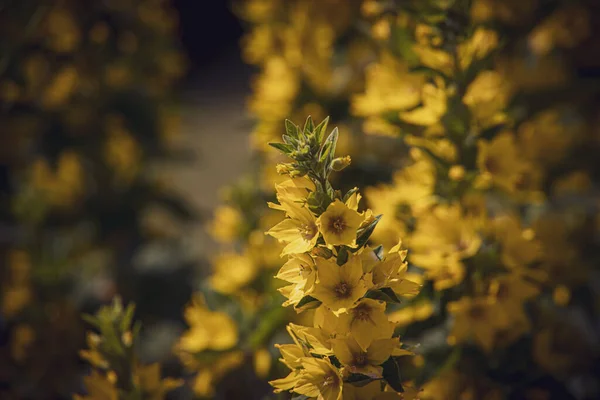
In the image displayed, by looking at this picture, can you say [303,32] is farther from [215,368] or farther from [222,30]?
[222,30]

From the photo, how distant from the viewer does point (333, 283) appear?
45.3 inches

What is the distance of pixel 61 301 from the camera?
2.60 m

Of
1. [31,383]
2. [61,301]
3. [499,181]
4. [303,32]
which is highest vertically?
[303,32]

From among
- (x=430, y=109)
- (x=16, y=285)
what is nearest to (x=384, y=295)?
(x=430, y=109)

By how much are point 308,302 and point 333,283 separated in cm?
6

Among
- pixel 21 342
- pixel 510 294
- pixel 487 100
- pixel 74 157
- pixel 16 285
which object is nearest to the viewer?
pixel 510 294

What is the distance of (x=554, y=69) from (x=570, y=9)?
0.70 feet

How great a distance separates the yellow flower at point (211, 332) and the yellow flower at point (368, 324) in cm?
76

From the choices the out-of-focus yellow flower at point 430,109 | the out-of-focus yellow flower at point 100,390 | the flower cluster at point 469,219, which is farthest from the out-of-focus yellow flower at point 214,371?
the out-of-focus yellow flower at point 430,109

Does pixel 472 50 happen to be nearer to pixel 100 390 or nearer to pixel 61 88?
pixel 100 390

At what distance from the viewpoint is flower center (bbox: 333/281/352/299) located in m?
1.14

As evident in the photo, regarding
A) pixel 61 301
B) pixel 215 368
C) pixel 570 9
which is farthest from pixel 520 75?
pixel 61 301

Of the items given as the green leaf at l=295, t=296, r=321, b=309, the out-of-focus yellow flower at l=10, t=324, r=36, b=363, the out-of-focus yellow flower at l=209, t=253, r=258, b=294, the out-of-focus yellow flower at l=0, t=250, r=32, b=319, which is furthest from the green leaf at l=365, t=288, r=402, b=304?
the out-of-focus yellow flower at l=0, t=250, r=32, b=319

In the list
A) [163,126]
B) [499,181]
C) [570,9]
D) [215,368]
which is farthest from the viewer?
[163,126]
